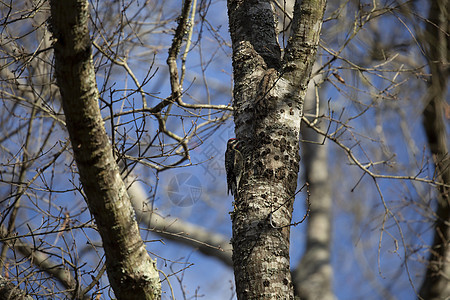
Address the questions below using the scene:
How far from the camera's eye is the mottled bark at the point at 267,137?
1.97 meters

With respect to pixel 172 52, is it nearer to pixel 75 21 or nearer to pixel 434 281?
pixel 75 21

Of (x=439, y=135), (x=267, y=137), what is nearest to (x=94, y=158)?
(x=267, y=137)

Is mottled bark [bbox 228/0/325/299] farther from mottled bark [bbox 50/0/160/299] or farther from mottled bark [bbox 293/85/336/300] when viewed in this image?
mottled bark [bbox 293/85/336/300]

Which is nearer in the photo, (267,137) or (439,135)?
(267,137)

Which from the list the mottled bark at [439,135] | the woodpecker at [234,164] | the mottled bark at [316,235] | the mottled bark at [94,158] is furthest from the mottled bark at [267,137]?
the mottled bark at [439,135]

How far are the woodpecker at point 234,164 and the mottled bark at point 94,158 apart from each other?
0.67m

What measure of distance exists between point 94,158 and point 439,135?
12.5 feet

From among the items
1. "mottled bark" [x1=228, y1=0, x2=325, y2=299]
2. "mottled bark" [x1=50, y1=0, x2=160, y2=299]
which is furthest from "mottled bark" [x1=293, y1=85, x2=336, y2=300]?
"mottled bark" [x1=50, y1=0, x2=160, y2=299]

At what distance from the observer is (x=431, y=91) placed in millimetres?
4102

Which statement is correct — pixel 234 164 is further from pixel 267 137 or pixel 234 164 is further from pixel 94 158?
pixel 94 158

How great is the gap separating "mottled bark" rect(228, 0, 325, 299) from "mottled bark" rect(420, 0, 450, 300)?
1.88 metres

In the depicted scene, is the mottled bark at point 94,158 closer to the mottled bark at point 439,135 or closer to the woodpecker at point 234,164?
the woodpecker at point 234,164

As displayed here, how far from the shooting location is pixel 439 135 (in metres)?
4.47

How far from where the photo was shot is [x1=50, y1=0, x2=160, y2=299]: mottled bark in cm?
167
